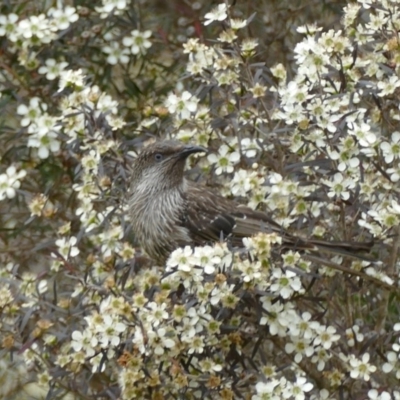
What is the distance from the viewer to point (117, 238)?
154 inches

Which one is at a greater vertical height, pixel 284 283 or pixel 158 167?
pixel 284 283

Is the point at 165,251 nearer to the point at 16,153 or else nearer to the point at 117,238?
the point at 117,238

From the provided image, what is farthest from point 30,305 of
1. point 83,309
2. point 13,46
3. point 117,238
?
point 13,46

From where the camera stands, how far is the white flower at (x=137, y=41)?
15.2ft

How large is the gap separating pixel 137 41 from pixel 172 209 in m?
0.80

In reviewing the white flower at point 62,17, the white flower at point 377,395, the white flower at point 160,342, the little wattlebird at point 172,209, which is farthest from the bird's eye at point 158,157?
the white flower at point 377,395

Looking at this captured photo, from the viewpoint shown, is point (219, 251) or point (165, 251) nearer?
point (219, 251)

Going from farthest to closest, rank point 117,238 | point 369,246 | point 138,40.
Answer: point 138,40 < point 117,238 < point 369,246

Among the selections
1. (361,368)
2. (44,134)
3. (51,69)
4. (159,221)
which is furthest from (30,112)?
(361,368)

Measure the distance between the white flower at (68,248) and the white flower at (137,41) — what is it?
108 centimetres

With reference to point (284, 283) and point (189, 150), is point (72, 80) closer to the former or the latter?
point (189, 150)

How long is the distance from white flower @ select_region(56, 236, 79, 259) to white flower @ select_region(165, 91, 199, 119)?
1.82 feet

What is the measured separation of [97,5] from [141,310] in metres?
1.86

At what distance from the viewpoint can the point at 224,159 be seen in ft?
12.5
